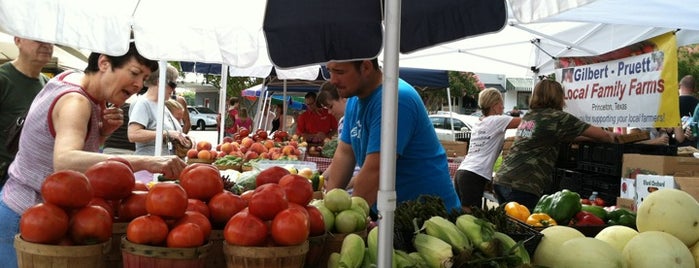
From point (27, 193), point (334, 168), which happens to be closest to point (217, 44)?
point (334, 168)

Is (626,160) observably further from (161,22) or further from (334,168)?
(161,22)

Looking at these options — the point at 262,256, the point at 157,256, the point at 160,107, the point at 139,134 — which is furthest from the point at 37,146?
the point at 139,134

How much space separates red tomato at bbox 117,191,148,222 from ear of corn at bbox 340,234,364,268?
2.27 ft

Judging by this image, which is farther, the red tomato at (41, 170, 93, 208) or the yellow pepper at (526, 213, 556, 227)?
the yellow pepper at (526, 213, 556, 227)

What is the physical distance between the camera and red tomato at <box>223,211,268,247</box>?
5.79 feet

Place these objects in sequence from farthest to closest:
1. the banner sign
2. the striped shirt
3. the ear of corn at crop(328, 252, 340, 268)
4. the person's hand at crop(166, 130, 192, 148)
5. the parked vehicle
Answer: the parked vehicle → the person's hand at crop(166, 130, 192, 148) → the banner sign → the striped shirt → the ear of corn at crop(328, 252, 340, 268)

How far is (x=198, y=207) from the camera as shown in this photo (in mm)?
1955

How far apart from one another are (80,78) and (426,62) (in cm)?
818

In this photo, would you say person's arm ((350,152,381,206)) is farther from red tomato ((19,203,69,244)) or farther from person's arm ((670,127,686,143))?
person's arm ((670,127,686,143))

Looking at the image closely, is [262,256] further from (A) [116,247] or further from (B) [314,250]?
(A) [116,247]

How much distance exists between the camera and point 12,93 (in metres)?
3.73

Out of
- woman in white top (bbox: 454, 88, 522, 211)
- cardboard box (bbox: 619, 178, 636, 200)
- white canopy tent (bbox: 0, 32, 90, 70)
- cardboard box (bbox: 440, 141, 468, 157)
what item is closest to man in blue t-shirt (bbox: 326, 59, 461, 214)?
cardboard box (bbox: 619, 178, 636, 200)

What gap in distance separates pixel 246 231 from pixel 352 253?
0.36m

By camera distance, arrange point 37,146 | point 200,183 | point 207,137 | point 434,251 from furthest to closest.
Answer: point 207,137
point 37,146
point 200,183
point 434,251
